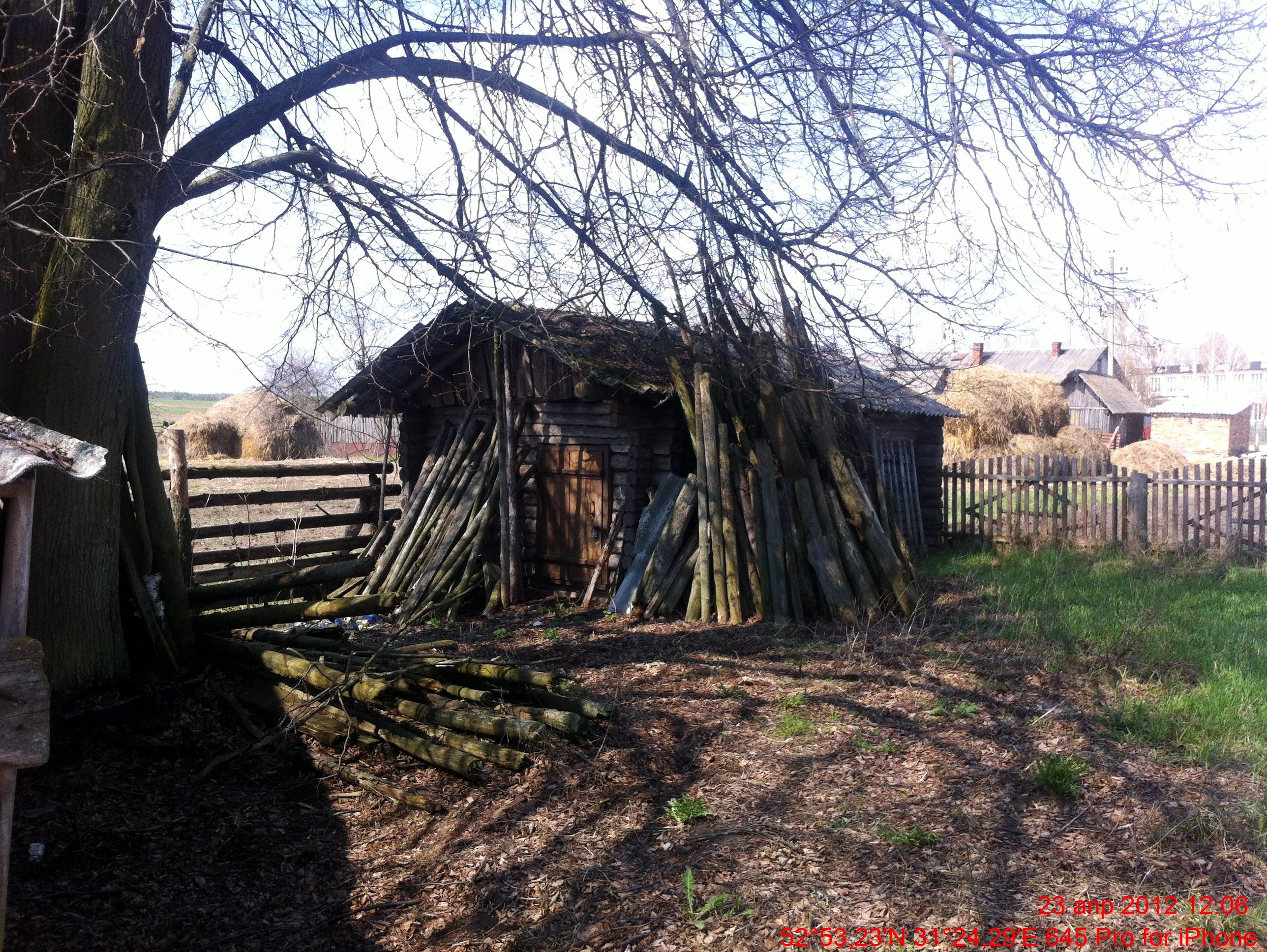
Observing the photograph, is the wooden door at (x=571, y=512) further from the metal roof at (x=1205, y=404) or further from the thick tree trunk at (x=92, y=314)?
the metal roof at (x=1205, y=404)

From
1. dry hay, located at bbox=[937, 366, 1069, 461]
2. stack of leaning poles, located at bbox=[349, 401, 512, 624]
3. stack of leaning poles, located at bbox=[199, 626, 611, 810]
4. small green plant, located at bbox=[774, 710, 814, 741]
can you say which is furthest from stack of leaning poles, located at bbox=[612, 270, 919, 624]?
dry hay, located at bbox=[937, 366, 1069, 461]

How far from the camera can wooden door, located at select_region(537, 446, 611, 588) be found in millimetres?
11016

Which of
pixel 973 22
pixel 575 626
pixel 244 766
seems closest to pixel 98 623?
pixel 244 766

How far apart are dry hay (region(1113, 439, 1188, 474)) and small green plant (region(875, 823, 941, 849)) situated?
26.7m

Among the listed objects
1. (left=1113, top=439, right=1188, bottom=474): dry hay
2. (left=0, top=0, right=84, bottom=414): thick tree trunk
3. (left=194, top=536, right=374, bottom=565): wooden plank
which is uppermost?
(left=0, top=0, right=84, bottom=414): thick tree trunk

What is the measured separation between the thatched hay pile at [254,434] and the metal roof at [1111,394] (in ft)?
99.8

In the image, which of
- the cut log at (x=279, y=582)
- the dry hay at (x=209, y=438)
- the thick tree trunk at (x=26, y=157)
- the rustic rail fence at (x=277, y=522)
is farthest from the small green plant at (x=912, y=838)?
the dry hay at (x=209, y=438)

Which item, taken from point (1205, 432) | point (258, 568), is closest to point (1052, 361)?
point (1205, 432)

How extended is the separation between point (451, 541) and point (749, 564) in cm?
419

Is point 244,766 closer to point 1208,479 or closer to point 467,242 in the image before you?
point 467,242

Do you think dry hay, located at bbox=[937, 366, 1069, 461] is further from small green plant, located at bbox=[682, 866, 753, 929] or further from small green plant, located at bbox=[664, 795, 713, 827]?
small green plant, located at bbox=[682, 866, 753, 929]

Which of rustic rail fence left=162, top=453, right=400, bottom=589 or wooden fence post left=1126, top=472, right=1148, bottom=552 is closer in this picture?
rustic rail fence left=162, top=453, right=400, bottom=589

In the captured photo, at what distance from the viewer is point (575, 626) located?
9617 millimetres

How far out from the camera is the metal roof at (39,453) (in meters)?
2.71
